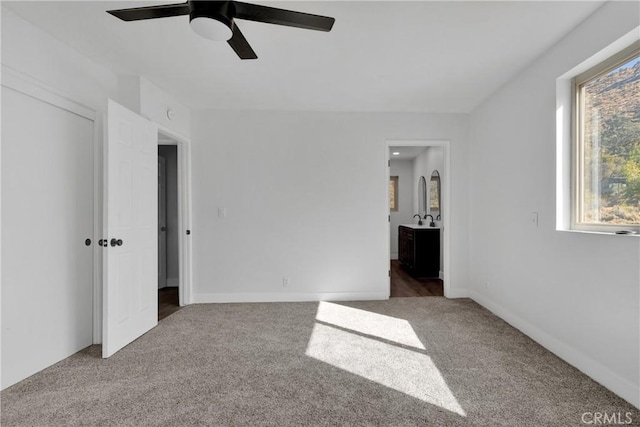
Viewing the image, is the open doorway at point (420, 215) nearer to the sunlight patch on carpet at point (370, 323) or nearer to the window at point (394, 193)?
the window at point (394, 193)

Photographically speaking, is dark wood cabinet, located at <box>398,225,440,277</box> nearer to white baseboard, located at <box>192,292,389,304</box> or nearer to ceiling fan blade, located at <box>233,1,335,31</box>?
white baseboard, located at <box>192,292,389,304</box>

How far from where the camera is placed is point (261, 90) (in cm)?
333

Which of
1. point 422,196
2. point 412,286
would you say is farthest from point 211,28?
point 422,196

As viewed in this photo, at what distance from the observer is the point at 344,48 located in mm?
2469

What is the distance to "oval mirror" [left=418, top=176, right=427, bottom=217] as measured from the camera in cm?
612

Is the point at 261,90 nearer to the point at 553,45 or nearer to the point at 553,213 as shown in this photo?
the point at 553,45

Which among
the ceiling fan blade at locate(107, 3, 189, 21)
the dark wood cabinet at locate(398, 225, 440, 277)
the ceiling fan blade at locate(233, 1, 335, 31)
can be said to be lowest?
the dark wood cabinet at locate(398, 225, 440, 277)

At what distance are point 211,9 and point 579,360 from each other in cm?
Answer: 317

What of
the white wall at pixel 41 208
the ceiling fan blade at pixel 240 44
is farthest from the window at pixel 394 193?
the white wall at pixel 41 208

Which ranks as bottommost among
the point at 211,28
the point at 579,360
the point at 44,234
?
the point at 579,360

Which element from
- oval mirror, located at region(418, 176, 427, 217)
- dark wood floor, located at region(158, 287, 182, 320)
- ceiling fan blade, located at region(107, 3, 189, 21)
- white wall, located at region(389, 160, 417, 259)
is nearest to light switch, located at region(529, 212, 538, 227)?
ceiling fan blade, located at region(107, 3, 189, 21)

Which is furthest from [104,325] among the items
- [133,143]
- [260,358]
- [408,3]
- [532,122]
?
[532,122]

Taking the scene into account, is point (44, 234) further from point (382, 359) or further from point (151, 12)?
point (382, 359)

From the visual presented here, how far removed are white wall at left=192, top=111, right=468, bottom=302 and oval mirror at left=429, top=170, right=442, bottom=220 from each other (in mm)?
1595
